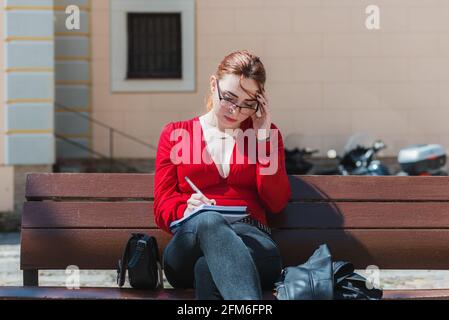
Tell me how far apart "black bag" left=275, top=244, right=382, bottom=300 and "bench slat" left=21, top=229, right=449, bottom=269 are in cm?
54

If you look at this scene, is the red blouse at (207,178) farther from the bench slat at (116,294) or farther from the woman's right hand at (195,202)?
the bench slat at (116,294)

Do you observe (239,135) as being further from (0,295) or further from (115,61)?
(115,61)

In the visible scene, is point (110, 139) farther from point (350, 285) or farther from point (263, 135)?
point (350, 285)

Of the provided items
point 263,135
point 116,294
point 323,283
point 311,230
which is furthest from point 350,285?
point 116,294

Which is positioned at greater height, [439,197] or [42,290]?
[439,197]

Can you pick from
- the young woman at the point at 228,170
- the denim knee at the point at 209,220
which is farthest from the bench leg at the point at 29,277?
the denim knee at the point at 209,220

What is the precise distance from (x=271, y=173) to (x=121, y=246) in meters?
0.94

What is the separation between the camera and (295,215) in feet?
14.6

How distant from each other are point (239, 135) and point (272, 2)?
6995mm

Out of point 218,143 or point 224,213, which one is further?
point 218,143

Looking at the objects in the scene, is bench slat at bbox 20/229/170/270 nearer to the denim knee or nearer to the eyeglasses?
the denim knee
